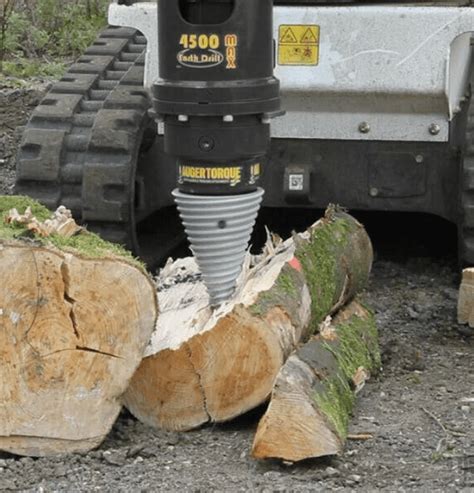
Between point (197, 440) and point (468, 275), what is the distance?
5.94 feet

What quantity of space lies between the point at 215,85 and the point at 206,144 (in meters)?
0.21

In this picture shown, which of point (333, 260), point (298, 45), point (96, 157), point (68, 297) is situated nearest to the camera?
point (68, 297)

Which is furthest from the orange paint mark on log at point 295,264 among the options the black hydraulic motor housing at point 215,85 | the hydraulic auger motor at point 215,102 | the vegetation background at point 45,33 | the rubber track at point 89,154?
the vegetation background at point 45,33

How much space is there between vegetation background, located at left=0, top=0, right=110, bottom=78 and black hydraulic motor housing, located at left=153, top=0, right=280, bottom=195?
7.23 metres

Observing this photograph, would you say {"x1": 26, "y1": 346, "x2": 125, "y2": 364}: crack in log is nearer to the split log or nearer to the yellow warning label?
the yellow warning label

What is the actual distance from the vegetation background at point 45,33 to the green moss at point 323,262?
6614 millimetres

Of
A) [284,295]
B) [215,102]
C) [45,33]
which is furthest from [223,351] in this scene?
[45,33]

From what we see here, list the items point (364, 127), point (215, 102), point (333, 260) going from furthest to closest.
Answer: point (364, 127) → point (333, 260) → point (215, 102)

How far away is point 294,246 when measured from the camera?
509cm

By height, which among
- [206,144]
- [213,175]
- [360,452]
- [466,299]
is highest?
[206,144]

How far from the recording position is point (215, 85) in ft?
14.7

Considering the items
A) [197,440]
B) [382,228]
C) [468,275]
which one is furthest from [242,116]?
[382,228]

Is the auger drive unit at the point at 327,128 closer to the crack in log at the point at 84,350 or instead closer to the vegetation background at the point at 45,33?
the crack in log at the point at 84,350

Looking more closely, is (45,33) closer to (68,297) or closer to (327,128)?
(327,128)
